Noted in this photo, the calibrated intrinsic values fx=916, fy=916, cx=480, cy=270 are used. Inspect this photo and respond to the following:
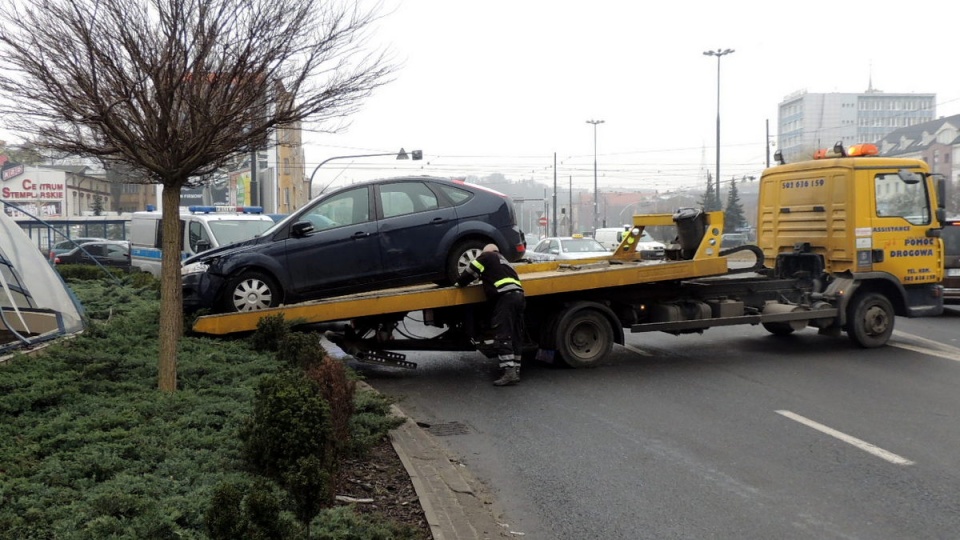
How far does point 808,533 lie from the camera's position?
5.54 m

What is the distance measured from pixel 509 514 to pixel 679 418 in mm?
3299

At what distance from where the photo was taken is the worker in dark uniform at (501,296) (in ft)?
34.0

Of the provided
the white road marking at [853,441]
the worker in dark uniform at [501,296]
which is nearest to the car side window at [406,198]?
the worker in dark uniform at [501,296]

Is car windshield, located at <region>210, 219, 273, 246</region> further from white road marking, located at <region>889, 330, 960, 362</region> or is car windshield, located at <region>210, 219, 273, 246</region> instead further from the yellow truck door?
white road marking, located at <region>889, 330, 960, 362</region>

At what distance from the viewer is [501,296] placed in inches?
410

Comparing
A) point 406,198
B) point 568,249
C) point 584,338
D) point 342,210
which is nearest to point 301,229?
point 342,210

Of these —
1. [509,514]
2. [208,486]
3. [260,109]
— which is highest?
[260,109]

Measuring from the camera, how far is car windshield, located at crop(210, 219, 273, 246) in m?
18.9

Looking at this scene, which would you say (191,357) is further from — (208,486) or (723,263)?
(723,263)

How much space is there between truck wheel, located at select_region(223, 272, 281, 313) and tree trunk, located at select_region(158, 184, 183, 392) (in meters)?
3.03

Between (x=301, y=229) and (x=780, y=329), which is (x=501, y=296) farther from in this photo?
(x=780, y=329)

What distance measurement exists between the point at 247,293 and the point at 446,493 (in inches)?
211

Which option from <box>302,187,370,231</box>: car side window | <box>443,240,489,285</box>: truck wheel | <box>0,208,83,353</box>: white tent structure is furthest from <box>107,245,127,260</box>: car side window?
<box>443,240,489,285</box>: truck wheel

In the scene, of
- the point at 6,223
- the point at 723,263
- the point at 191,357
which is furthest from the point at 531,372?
the point at 6,223
